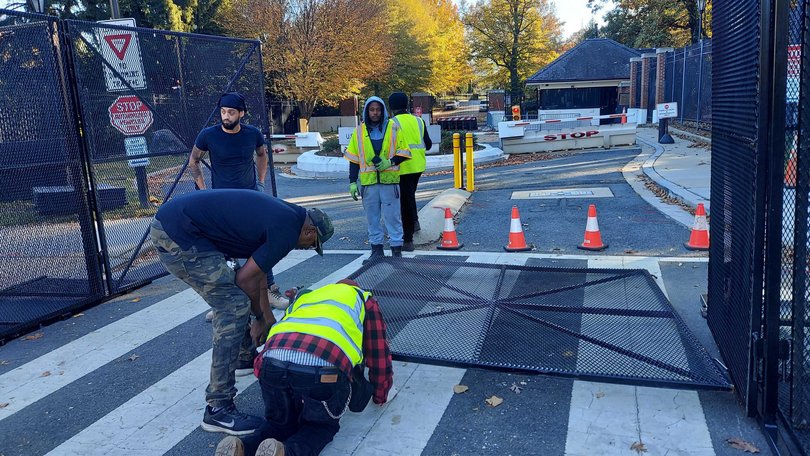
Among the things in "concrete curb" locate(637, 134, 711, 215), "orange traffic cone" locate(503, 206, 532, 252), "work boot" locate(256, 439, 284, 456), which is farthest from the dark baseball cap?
"concrete curb" locate(637, 134, 711, 215)

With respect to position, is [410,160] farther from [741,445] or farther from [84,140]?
[741,445]

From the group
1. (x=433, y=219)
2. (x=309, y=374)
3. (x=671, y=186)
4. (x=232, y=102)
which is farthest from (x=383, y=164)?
(x=671, y=186)

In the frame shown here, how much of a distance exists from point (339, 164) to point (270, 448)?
1602cm

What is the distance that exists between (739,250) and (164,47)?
664cm

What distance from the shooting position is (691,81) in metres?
23.7

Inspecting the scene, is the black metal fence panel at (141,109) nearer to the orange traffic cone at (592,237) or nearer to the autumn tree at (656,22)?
the orange traffic cone at (592,237)

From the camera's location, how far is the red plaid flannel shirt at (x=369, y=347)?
3098mm

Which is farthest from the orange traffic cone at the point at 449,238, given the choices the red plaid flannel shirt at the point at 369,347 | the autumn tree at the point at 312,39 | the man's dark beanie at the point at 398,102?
the autumn tree at the point at 312,39

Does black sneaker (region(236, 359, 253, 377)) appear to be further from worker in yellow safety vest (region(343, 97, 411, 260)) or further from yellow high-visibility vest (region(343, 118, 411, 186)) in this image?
yellow high-visibility vest (region(343, 118, 411, 186))

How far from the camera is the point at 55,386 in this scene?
4.63m

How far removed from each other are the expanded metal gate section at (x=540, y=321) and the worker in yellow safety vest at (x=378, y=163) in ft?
2.30

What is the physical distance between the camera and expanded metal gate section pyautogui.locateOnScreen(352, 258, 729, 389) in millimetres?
4320

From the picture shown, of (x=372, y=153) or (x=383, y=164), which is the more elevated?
(x=372, y=153)

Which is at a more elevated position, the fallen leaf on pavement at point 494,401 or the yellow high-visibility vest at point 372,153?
the yellow high-visibility vest at point 372,153
